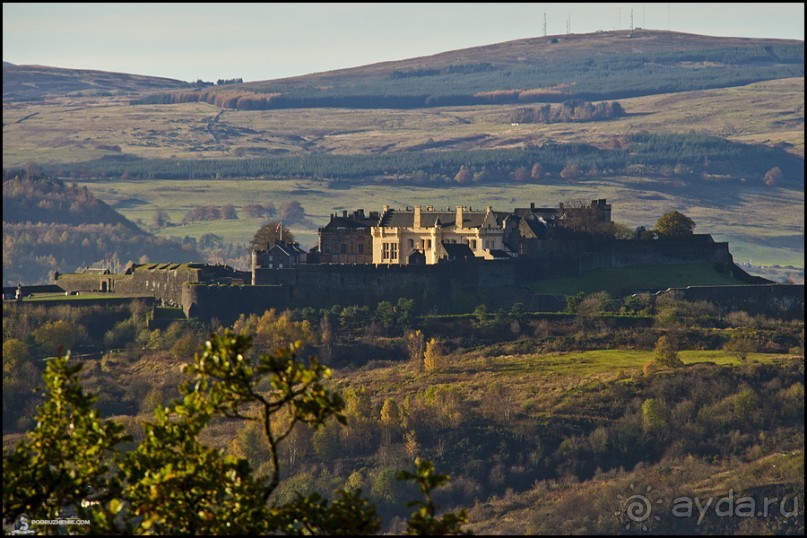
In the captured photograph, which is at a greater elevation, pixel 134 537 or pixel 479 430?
pixel 134 537

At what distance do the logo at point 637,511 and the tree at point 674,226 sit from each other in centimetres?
2448

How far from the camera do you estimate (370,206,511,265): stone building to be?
7812cm

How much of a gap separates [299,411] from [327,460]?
44.6 metres

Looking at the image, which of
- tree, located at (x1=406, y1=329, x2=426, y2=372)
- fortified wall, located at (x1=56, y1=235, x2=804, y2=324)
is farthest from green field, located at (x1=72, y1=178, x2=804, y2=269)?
tree, located at (x1=406, y1=329, x2=426, y2=372)

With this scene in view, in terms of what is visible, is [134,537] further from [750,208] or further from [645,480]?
[750,208]

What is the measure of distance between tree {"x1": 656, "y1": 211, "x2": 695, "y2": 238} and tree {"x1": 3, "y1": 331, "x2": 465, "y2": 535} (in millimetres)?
62676

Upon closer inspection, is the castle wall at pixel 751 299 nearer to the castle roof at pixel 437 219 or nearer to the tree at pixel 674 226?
the tree at pixel 674 226

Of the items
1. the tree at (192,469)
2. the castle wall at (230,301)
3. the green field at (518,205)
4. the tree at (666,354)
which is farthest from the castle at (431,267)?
the green field at (518,205)

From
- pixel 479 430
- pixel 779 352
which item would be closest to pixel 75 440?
pixel 479 430

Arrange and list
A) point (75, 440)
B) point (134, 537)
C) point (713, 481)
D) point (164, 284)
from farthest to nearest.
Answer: point (164, 284), point (713, 481), point (75, 440), point (134, 537)

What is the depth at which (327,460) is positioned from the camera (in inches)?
2525

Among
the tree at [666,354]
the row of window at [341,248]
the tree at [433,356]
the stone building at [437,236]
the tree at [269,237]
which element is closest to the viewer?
the tree at [666,354]

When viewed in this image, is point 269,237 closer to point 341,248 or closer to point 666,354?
point 341,248

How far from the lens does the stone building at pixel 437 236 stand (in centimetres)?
7812
